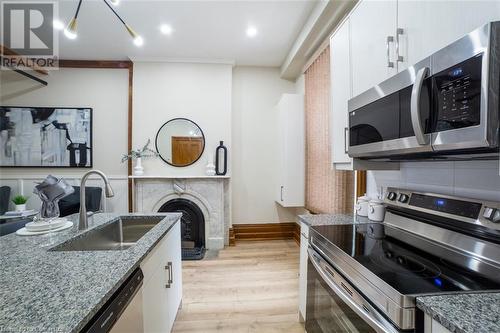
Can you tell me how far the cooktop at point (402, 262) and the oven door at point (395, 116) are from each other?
1.54 feet

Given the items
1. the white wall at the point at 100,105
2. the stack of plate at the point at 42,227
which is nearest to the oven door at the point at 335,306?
the stack of plate at the point at 42,227

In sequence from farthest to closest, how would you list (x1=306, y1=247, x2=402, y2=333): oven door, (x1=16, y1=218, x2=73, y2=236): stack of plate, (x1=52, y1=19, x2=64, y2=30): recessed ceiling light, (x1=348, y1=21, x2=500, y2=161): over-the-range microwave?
(x1=52, y1=19, x2=64, y2=30): recessed ceiling light, (x1=16, y1=218, x2=73, y2=236): stack of plate, (x1=306, y1=247, x2=402, y2=333): oven door, (x1=348, y1=21, x2=500, y2=161): over-the-range microwave

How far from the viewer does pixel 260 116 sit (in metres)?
3.90

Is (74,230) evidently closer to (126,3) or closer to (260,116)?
(126,3)

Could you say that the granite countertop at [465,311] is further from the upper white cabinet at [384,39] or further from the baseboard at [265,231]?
the baseboard at [265,231]

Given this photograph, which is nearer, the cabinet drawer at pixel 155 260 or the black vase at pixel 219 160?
the cabinet drawer at pixel 155 260

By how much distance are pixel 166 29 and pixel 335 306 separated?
315 centimetres

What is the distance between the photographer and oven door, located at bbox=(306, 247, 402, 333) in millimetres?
875

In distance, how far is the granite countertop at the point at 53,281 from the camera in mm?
630

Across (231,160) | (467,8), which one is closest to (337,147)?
(467,8)

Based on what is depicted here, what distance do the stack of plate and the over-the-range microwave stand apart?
1.91 meters

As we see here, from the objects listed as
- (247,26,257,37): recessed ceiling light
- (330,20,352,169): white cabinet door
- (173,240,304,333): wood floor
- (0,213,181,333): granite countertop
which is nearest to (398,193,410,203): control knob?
(330,20,352,169): white cabinet door

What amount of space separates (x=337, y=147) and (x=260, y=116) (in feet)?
7.44

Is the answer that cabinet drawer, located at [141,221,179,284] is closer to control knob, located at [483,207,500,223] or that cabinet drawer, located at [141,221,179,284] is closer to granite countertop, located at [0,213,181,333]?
granite countertop, located at [0,213,181,333]
